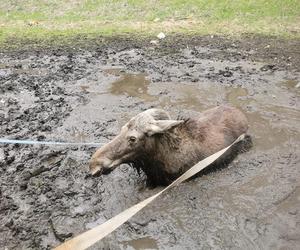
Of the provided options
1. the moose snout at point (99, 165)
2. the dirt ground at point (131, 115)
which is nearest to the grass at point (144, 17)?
the dirt ground at point (131, 115)

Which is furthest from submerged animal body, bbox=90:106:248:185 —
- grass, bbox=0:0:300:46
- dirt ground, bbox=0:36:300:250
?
grass, bbox=0:0:300:46

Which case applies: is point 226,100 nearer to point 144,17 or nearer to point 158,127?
point 158,127

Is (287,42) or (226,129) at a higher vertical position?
(226,129)

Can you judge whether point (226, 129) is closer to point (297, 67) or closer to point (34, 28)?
point (297, 67)

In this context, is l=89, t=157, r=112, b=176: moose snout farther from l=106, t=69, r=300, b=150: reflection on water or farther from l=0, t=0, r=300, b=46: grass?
l=0, t=0, r=300, b=46: grass

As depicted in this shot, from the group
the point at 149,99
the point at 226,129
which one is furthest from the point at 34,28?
the point at 226,129

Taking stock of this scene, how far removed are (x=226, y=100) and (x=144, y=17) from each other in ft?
26.4

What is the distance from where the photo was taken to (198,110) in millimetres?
9094

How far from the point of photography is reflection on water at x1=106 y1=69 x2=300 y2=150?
8.08 metres

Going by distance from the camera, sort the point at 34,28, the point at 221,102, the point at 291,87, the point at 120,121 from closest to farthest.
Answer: the point at 120,121 → the point at 221,102 → the point at 291,87 → the point at 34,28

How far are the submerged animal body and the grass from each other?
802 centimetres

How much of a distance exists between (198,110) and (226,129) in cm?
189

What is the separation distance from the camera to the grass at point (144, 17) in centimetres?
1519

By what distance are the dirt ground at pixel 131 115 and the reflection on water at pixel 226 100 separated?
0.02 meters
